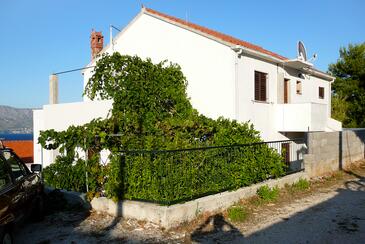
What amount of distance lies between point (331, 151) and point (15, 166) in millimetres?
11603

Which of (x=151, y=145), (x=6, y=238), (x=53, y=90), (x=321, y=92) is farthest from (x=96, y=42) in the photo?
(x=6, y=238)

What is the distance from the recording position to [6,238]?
16.2 ft

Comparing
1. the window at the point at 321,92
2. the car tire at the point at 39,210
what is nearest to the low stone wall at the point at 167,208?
the car tire at the point at 39,210

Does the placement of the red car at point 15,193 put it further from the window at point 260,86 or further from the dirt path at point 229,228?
the window at point 260,86

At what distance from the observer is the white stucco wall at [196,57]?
41.1 ft

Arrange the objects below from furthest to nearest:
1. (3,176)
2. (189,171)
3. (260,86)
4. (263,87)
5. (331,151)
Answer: (263,87) → (331,151) → (260,86) → (189,171) → (3,176)

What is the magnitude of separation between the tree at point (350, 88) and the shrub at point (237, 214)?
22.1 metres

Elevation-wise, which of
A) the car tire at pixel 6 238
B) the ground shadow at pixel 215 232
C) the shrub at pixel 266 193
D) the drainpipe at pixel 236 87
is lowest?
the ground shadow at pixel 215 232

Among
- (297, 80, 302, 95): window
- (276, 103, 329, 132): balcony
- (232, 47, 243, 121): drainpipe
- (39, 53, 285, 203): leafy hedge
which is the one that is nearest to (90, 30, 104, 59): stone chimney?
(39, 53, 285, 203): leafy hedge

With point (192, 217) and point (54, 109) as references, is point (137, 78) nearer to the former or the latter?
point (54, 109)

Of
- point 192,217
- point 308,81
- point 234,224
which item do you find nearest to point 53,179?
point 192,217

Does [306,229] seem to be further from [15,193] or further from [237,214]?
[15,193]

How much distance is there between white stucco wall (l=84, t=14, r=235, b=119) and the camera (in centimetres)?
1253

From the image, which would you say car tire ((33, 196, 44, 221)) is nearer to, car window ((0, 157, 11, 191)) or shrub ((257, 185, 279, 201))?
car window ((0, 157, 11, 191))
